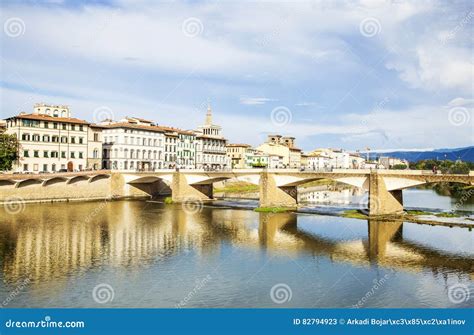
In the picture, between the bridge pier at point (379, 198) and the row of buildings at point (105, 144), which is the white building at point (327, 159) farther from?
the bridge pier at point (379, 198)

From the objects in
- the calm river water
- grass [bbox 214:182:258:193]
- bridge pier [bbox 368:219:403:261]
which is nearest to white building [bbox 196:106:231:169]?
grass [bbox 214:182:258:193]

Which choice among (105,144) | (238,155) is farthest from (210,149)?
(105,144)

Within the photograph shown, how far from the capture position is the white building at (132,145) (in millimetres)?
86688

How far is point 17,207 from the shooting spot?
195 feet

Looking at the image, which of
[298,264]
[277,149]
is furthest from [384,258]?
[277,149]

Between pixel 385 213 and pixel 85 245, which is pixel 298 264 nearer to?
pixel 85 245

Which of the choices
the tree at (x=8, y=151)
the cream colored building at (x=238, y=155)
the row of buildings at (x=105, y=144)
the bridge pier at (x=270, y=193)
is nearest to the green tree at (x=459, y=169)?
the row of buildings at (x=105, y=144)

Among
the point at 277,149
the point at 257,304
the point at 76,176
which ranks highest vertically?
the point at 277,149

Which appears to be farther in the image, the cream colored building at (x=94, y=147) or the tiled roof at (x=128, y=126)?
the tiled roof at (x=128, y=126)

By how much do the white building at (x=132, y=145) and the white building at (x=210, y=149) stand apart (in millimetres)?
14989

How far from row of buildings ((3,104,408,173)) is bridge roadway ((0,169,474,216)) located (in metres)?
4.40

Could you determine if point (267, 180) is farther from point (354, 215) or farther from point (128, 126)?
point (128, 126)

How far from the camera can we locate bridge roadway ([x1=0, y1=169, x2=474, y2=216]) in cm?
5038
